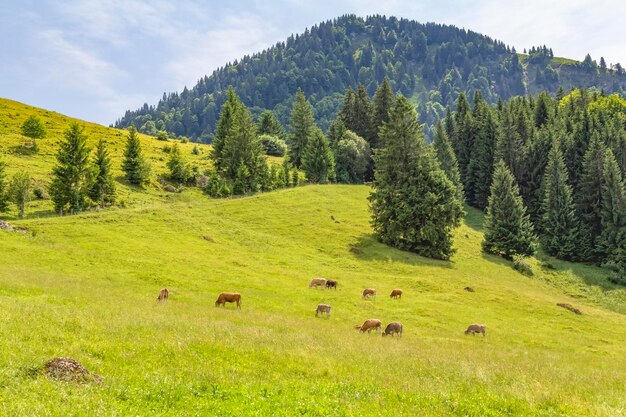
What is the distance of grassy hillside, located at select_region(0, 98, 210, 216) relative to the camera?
7360cm

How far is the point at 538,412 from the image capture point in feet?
39.1

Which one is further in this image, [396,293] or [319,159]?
[319,159]

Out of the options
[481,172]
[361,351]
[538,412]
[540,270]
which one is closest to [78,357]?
[361,351]

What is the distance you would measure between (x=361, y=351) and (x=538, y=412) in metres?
7.70

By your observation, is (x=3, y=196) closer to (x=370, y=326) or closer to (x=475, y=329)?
(x=370, y=326)

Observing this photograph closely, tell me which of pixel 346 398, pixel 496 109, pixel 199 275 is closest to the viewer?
pixel 346 398

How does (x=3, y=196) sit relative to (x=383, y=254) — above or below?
above

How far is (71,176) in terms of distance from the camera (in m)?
63.8

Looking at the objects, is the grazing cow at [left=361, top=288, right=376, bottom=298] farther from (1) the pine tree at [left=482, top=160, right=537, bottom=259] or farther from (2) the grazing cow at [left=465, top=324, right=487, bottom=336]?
(1) the pine tree at [left=482, top=160, right=537, bottom=259]

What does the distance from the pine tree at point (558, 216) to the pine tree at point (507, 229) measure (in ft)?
31.5

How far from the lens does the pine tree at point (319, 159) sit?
319 ft

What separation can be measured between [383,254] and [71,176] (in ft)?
158

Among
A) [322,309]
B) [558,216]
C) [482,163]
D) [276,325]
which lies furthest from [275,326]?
[482,163]

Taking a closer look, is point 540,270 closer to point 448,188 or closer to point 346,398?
point 448,188
